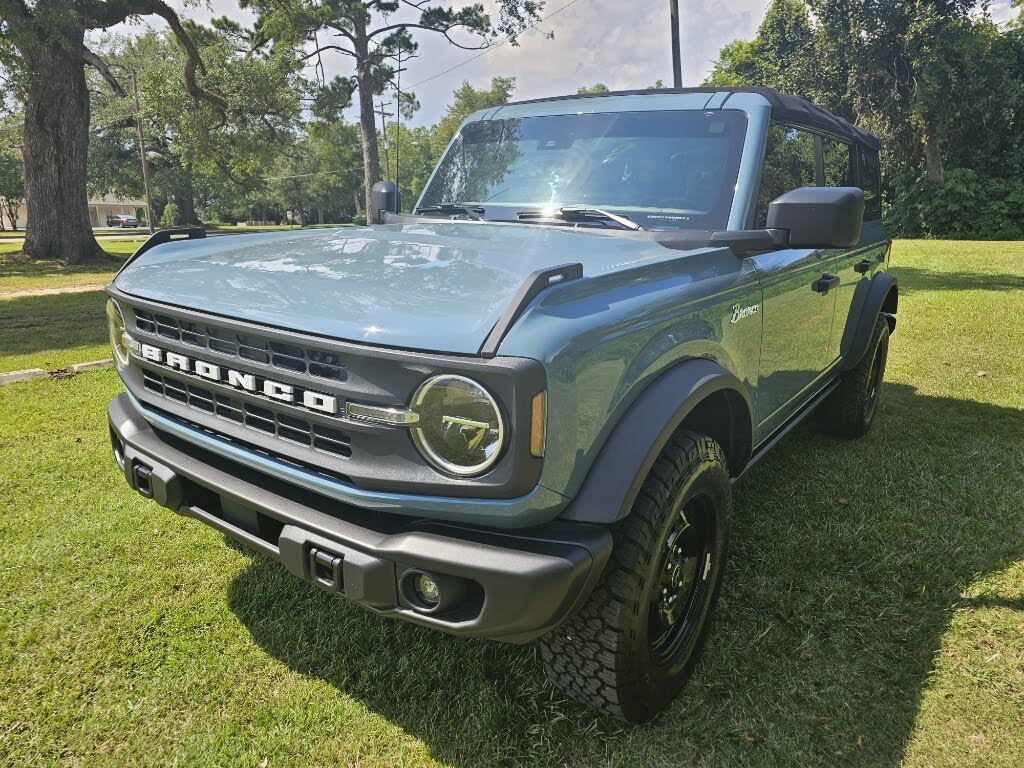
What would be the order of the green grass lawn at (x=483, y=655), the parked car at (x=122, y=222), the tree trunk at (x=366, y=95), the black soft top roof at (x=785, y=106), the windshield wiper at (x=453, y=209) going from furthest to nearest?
1. the parked car at (x=122, y=222)
2. the tree trunk at (x=366, y=95)
3. the windshield wiper at (x=453, y=209)
4. the black soft top roof at (x=785, y=106)
5. the green grass lawn at (x=483, y=655)

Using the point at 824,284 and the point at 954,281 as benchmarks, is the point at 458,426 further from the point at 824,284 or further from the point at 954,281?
the point at 954,281

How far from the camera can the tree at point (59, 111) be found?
50.6 feet

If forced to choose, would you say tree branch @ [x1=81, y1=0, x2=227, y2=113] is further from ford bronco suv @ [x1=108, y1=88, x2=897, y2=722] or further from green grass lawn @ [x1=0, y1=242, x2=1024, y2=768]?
ford bronco suv @ [x1=108, y1=88, x2=897, y2=722]

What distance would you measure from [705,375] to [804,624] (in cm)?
120

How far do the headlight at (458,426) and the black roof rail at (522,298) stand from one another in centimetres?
10

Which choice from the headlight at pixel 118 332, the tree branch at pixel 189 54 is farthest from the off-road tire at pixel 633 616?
the tree branch at pixel 189 54

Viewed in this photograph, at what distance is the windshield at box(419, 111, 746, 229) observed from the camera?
9.08ft

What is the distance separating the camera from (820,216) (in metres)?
2.31

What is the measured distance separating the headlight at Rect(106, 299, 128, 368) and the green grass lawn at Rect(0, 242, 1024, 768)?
3.12 ft

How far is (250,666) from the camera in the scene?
7.97 ft

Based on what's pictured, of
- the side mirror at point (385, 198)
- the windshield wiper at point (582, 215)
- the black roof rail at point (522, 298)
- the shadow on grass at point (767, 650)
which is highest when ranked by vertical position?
the side mirror at point (385, 198)

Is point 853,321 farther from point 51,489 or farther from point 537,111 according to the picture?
point 51,489

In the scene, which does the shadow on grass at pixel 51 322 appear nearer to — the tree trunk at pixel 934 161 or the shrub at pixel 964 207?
the shrub at pixel 964 207

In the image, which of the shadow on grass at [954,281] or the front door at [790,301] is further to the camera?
the shadow on grass at [954,281]
